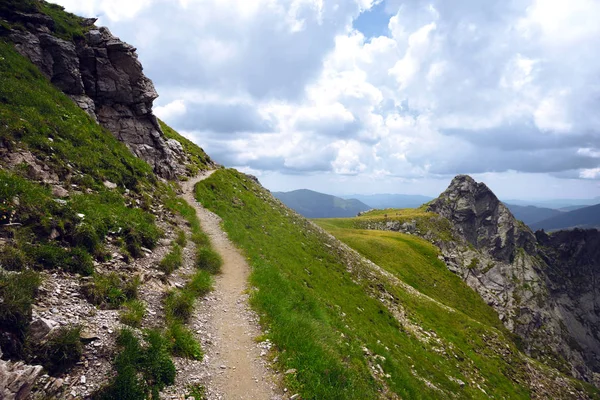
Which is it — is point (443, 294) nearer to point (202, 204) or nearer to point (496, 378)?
point (496, 378)

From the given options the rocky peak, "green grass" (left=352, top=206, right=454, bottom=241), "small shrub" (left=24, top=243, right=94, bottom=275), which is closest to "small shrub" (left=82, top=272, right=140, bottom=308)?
"small shrub" (left=24, top=243, right=94, bottom=275)

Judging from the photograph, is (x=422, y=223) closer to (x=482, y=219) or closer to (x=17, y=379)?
(x=482, y=219)

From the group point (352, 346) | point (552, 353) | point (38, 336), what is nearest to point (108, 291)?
point (38, 336)

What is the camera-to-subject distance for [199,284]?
17953mm

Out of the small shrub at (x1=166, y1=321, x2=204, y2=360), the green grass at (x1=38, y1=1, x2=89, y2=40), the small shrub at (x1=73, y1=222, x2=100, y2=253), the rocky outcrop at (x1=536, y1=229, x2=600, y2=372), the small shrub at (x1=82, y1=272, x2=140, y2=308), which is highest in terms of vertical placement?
the green grass at (x1=38, y1=1, x2=89, y2=40)

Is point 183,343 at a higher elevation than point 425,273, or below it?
higher

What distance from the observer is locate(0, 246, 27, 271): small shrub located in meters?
10.5

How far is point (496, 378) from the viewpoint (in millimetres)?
35250

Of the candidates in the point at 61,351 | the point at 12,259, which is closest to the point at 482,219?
the point at 61,351

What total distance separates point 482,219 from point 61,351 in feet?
510

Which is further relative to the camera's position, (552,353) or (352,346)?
(552,353)

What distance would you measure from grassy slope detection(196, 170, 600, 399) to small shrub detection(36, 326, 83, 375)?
7.86 meters

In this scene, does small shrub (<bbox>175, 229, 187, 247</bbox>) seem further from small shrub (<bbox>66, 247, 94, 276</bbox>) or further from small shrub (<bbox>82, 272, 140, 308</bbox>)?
small shrub (<bbox>66, 247, 94, 276</bbox>)

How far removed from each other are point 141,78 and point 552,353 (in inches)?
4025
